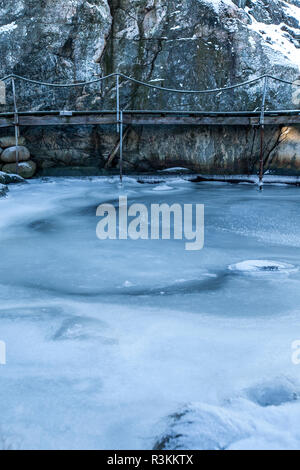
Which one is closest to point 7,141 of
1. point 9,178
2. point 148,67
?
point 9,178

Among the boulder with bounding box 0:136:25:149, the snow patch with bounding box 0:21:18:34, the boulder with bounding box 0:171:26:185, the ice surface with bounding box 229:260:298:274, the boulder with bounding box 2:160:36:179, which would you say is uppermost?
the snow patch with bounding box 0:21:18:34

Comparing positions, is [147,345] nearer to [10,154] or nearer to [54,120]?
[54,120]

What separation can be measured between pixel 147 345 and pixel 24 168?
921cm

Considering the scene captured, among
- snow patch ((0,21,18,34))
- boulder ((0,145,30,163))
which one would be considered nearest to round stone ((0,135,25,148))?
boulder ((0,145,30,163))

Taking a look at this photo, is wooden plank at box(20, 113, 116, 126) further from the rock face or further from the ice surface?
the ice surface

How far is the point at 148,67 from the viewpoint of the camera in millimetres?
11094

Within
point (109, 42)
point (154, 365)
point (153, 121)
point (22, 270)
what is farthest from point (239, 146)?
point (154, 365)

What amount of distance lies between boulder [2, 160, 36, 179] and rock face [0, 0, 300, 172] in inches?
20.4

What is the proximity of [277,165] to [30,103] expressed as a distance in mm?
7454

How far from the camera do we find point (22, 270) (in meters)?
3.51

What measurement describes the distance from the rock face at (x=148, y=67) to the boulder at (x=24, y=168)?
0.52 meters

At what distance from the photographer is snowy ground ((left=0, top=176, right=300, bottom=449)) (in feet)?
5.01

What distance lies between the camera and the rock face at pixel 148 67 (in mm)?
10656
